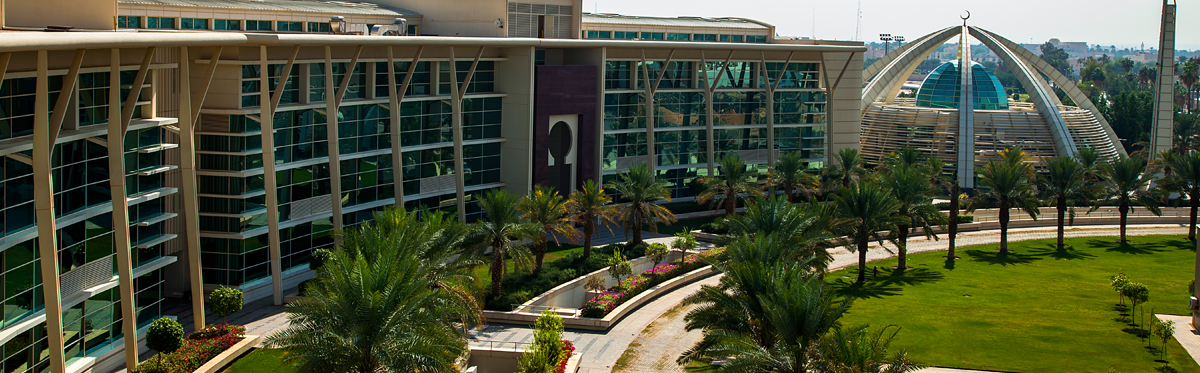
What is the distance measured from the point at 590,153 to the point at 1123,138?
62.0 meters

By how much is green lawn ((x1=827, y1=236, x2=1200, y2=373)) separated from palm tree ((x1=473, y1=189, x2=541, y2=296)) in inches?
451

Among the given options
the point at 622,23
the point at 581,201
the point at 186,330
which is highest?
the point at 622,23

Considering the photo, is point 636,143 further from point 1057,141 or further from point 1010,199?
point 1057,141

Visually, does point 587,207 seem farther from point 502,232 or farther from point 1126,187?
point 1126,187

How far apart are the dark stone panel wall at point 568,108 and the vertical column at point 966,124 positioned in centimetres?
2808

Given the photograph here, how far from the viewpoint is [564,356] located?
101 feet

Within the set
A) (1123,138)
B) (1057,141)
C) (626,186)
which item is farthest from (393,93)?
(1123,138)

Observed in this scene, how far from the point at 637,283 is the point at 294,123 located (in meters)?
13.9

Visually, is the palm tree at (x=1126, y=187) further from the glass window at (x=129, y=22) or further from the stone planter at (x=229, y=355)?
the glass window at (x=129, y=22)

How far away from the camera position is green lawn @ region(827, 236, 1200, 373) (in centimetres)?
3212

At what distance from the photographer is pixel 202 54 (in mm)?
34656

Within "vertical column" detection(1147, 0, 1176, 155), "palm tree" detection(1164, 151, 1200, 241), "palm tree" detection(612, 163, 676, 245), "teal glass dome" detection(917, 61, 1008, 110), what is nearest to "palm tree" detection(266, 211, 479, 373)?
"palm tree" detection(612, 163, 676, 245)

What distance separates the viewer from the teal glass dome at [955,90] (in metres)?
77.3

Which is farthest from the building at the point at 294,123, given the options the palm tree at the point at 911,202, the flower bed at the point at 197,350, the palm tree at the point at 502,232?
the palm tree at the point at 911,202
